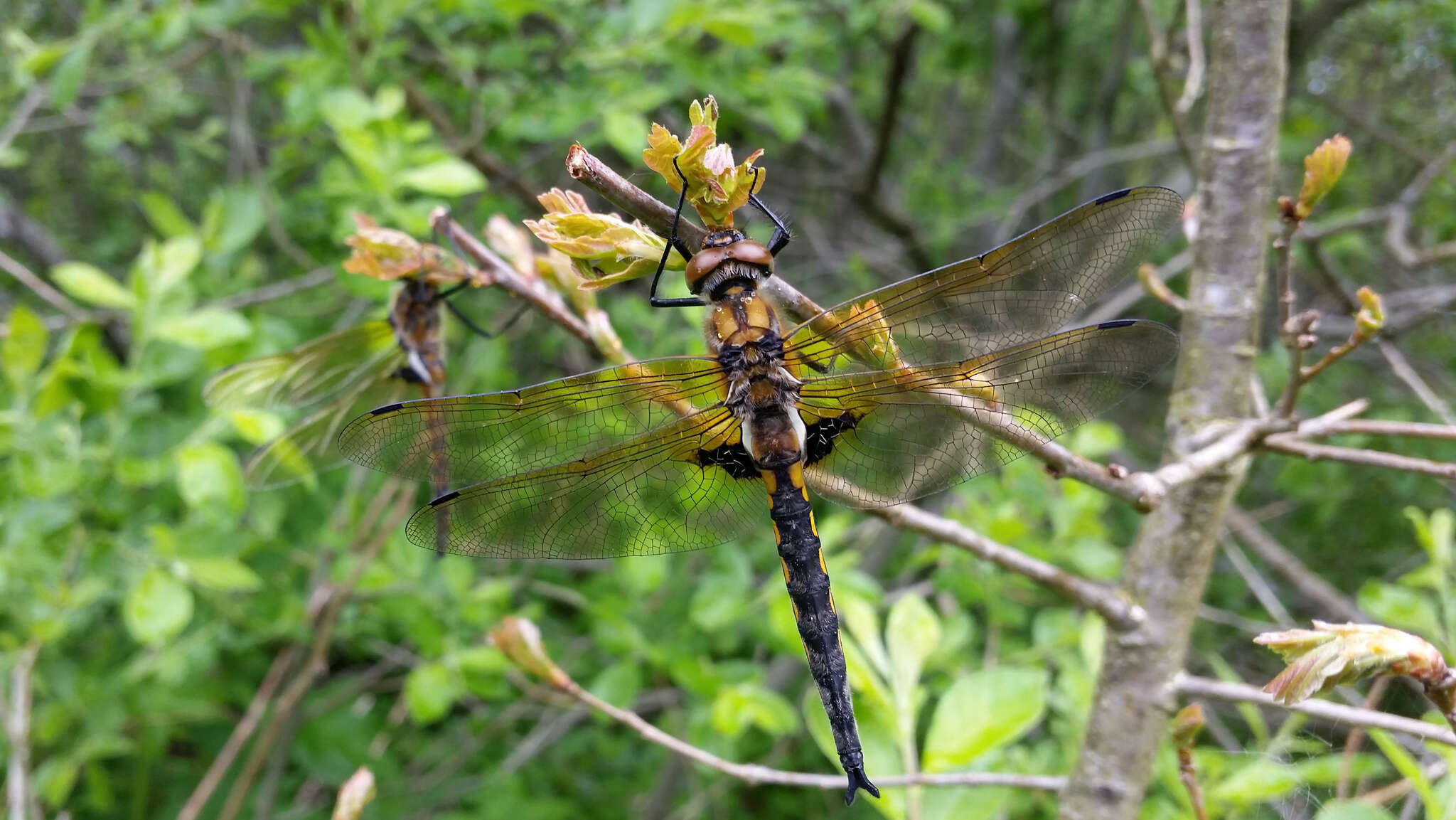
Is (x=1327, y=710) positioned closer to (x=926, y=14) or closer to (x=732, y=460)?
(x=732, y=460)

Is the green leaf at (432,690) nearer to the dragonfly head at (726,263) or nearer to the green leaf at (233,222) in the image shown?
the green leaf at (233,222)

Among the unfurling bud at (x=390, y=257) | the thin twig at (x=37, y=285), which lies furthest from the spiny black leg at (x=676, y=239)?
the thin twig at (x=37, y=285)

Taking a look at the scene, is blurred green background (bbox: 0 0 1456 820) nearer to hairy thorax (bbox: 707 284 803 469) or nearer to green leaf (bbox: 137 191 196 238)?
green leaf (bbox: 137 191 196 238)

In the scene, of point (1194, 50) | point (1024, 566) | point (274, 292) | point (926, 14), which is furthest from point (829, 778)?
point (926, 14)

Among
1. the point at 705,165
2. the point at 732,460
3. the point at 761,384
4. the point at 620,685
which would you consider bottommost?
the point at 620,685

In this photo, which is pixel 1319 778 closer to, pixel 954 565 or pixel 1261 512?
pixel 954 565

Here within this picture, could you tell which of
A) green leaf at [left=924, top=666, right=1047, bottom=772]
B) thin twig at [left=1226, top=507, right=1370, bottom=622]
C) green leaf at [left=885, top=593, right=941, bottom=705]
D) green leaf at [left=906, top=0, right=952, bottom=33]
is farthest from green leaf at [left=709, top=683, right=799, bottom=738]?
green leaf at [left=906, top=0, right=952, bottom=33]
